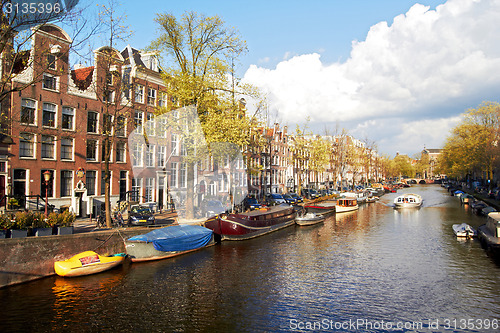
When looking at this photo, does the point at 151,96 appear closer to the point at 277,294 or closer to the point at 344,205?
the point at 277,294

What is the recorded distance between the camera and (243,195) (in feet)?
187

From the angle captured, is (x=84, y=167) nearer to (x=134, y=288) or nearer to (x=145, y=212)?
(x=145, y=212)

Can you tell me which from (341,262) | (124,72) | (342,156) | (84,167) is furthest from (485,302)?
(342,156)

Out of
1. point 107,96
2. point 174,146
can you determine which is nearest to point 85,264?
point 107,96

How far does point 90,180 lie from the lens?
36125 mm

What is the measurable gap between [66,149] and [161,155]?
1263cm

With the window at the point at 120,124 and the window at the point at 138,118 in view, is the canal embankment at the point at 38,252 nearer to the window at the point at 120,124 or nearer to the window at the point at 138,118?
the window at the point at 120,124

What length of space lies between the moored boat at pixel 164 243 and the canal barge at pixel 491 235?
23632 mm

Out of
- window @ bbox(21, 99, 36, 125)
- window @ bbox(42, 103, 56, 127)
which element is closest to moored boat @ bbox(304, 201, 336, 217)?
window @ bbox(42, 103, 56, 127)

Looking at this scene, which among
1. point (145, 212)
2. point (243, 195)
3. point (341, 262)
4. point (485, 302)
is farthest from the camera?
point (243, 195)

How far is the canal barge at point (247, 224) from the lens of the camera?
31.6 metres

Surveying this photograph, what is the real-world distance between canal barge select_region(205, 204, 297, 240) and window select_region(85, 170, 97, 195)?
1394 centimetres

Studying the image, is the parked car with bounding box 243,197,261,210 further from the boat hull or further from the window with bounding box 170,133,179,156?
the boat hull

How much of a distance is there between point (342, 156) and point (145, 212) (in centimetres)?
6509
